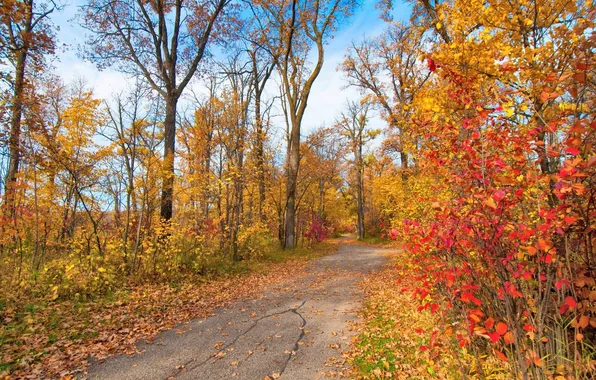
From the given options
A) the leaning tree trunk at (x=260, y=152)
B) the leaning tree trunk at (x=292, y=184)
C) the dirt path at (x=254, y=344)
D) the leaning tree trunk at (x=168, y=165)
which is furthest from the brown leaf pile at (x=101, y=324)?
the leaning tree trunk at (x=292, y=184)

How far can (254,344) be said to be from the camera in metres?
4.30

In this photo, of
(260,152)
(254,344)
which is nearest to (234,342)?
(254,344)

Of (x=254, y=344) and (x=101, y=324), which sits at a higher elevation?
(x=101, y=324)

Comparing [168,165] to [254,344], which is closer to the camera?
[254,344]

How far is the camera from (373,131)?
83.5ft

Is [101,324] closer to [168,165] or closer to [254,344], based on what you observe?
[254,344]

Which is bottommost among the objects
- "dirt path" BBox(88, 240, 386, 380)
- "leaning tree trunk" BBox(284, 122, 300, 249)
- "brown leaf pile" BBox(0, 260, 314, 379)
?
"dirt path" BBox(88, 240, 386, 380)

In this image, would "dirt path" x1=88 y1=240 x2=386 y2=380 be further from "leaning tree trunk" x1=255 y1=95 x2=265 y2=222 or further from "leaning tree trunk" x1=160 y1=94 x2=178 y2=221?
"leaning tree trunk" x1=255 y1=95 x2=265 y2=222

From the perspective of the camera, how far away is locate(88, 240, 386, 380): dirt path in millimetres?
3566

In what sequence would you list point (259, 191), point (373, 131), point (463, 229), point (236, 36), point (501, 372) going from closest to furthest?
point (463, 229), point (501, 372), point (236, 36), point (259, 191), point (373, 131)

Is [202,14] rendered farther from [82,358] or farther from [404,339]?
[404,339]

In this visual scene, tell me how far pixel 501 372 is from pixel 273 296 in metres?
4.89

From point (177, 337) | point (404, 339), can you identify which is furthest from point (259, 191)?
point (404, 339)

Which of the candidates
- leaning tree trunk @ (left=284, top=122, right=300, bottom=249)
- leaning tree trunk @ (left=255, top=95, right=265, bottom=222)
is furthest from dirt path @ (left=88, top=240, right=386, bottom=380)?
leaning tree trunk @ (left=284, top=122, right=300, bottom=249)
